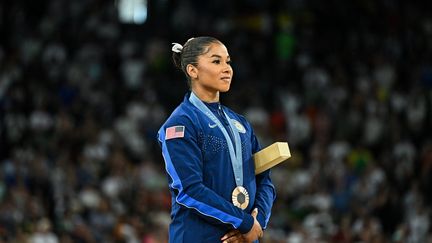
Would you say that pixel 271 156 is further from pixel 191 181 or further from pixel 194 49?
pixel 194 49

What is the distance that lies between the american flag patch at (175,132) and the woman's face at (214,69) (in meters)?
0.30

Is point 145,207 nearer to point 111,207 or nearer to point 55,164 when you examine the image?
point 111,207

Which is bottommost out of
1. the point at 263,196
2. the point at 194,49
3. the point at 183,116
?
the point at 263,196

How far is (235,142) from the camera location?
483 cm

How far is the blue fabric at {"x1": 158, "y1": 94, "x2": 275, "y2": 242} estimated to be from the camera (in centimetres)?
460

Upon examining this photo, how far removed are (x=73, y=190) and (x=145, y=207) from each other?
3.20ft

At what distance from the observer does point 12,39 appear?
52.4ft

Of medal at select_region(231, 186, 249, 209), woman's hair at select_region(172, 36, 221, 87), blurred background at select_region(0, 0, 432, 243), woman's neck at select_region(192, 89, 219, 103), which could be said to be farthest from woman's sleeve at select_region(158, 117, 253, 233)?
blurred background at select_region(0, 0, 432, 243)

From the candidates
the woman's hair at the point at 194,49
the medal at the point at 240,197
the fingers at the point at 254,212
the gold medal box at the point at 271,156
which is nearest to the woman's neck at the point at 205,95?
the woman's hair at the point at 194,49

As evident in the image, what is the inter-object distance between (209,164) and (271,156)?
0.33 metres

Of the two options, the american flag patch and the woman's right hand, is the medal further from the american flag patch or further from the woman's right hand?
the american flag patch

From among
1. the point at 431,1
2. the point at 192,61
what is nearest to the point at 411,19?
the point at 431,1

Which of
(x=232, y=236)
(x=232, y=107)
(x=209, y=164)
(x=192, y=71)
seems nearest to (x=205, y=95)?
(x=192, y=71)

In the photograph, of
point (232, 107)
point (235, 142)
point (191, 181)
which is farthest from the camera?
point (232, 107)
